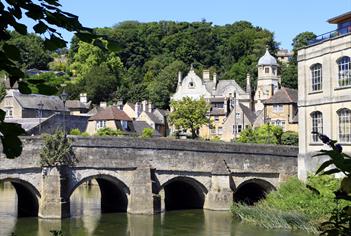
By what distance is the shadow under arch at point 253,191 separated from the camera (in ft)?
119

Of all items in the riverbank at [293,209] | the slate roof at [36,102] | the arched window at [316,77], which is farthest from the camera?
the slate roof at [36,102]

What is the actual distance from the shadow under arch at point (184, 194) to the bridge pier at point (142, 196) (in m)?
1.28

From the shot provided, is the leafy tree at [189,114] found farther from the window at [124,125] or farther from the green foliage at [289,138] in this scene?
the green foliage at [289,138]

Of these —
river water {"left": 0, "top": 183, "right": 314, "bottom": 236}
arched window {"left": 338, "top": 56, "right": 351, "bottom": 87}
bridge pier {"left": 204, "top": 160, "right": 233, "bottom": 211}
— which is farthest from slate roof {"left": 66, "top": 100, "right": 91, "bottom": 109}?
arched window {"left": 338, "top": 56, "right": 351, "bottom": 87}

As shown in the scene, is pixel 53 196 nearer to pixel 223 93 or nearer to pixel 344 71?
pixel 344 71

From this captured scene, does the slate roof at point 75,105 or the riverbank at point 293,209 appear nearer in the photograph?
the riverbank at point 293,209

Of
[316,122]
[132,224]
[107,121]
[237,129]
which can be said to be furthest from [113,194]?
[237,129]

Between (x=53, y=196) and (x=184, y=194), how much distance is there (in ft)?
35.7

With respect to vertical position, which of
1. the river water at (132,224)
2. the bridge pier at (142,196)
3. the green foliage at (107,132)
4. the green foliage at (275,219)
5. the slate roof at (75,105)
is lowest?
the river water at (132,224)

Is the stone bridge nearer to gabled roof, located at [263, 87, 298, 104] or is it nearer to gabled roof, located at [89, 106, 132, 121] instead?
gabled roof, located at [263, 87, 298, 104]

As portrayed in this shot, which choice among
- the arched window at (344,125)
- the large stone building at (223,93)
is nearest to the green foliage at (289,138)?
the arched window at (344,125)

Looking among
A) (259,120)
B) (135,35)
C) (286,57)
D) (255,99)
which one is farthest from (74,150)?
(286,57)

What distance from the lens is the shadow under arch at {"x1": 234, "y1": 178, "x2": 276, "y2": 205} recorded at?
36.2m

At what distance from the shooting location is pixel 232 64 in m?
114
